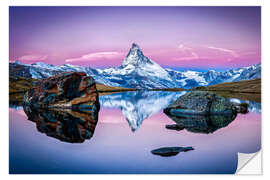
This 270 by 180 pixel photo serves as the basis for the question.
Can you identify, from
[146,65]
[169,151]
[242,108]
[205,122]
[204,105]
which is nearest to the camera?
[169,151]

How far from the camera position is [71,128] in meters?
13.9

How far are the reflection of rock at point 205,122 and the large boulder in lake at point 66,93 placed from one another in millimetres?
9033

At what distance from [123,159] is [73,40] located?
8443 millimetres

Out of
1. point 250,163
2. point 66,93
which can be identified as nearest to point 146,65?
point 66,93

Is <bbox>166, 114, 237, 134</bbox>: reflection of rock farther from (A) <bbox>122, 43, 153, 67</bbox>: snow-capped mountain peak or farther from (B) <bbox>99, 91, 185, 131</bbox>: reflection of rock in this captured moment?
(A) <bbox>122, 43, 153, 67</bbox>: snow-capped mountain peak

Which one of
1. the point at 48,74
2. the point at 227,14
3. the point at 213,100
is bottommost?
the point at 213,100

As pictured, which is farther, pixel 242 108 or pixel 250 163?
pixel 242 108

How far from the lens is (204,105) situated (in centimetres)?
1769

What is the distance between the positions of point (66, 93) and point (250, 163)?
646 inches

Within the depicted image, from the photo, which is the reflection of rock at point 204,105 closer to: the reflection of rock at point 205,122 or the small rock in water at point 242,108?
the reflection of rock at point 205,122

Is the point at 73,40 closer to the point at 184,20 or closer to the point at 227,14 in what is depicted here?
the point at 184,20

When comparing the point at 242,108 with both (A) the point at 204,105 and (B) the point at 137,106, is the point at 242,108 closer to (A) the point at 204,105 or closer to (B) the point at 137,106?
(A) the point at 204,105

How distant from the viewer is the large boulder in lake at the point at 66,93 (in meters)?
22.3
